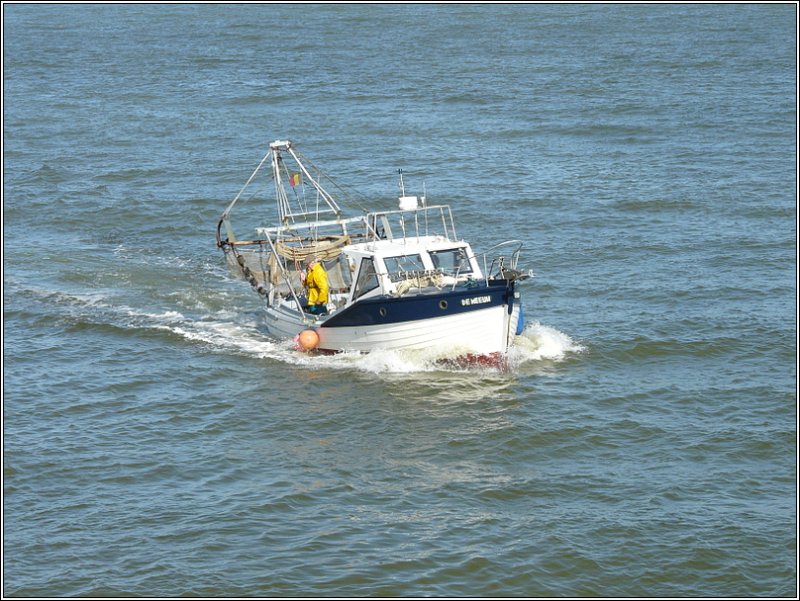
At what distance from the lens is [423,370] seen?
28.8m

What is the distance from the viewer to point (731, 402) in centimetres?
2681

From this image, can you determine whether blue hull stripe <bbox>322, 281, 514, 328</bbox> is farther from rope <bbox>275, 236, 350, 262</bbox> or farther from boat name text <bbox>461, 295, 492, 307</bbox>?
rope <bbox>275, 236, 350, 262</bbox>

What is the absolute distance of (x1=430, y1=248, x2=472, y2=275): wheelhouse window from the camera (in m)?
29.8

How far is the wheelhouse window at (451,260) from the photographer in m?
29.8

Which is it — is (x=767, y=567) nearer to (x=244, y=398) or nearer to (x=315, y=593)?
(x=315, y=593)

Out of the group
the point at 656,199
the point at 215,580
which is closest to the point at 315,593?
the point at 215,580

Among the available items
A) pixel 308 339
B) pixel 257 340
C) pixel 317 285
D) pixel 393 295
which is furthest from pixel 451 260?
pixel 257 340

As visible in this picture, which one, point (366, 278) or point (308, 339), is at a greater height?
point (366, 278)

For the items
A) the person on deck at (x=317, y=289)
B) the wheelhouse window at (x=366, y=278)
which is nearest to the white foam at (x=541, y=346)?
the wheelhouse window at (x=366, y=278)

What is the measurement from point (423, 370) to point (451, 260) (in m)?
2.81

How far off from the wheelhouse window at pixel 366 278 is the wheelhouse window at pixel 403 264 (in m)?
0.37

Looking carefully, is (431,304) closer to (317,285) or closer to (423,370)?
(423,370)

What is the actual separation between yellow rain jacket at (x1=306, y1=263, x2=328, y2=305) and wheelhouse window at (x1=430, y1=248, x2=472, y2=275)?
2.88 metres

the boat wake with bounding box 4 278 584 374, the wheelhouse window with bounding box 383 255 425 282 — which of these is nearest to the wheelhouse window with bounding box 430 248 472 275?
the wheelhouse window with bounding box 383 255 425 282
